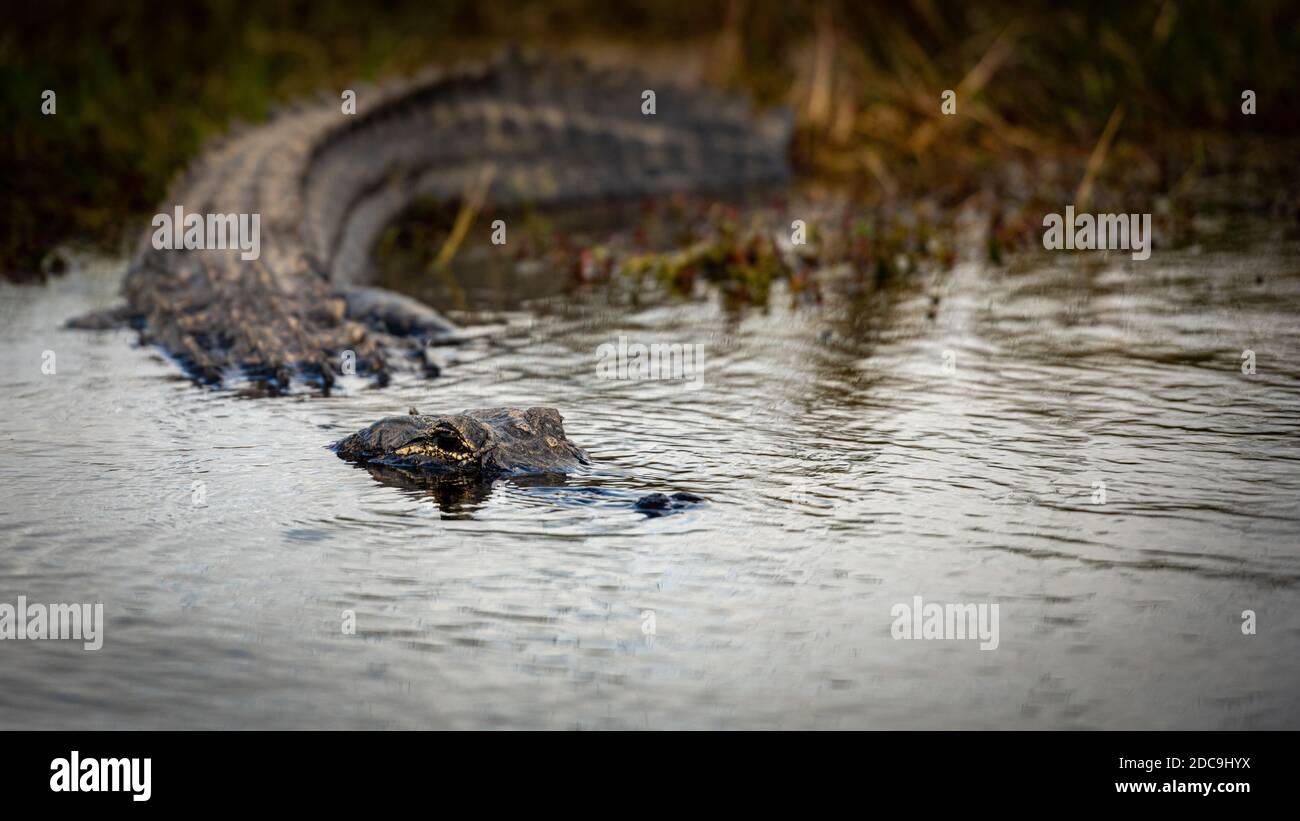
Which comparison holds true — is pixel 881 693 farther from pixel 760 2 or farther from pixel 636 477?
pixel 760 2

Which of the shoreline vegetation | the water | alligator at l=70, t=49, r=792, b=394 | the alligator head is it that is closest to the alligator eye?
the alligator head

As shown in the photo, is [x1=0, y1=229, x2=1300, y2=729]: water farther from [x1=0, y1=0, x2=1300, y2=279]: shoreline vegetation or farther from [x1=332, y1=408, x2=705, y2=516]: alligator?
[x1=0, y1=0, x2=1300, y2=279]: shoreline vegetation

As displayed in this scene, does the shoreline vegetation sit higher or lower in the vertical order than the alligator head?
higher

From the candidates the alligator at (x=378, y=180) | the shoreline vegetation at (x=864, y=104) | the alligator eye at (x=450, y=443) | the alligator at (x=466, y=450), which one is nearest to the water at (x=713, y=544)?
the alligator at (x=466, y=450)

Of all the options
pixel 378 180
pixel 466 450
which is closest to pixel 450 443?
pixel 466 450

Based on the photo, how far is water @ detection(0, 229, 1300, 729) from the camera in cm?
363

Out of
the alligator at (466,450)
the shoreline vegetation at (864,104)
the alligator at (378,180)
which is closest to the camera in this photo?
the alligator at (466,450)

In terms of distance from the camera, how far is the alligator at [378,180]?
715 cm

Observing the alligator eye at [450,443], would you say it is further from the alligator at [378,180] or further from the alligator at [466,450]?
the alligator at [378,180]

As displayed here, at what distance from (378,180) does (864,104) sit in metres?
4.45

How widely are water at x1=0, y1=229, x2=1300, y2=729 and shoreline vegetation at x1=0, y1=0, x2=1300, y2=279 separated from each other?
101 inches

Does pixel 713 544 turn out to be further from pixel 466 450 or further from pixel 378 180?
pixel 378 180
